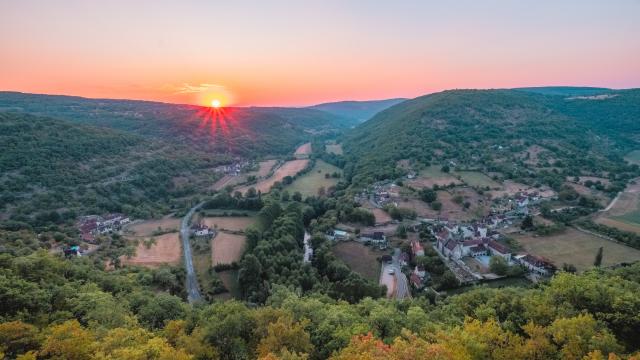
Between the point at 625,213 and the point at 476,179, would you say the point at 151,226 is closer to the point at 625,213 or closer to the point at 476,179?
the point at 476,179

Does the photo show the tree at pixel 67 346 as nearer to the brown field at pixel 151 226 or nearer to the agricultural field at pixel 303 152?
the brown field at pixel 151 226

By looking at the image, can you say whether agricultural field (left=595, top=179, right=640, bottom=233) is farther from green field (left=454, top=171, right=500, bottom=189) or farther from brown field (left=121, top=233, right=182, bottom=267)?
brown field (left=121, top=233, right=182, bottom=267)

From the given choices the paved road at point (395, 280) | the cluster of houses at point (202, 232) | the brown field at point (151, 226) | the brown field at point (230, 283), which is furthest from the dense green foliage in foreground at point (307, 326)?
the brown field at point (151, 226)

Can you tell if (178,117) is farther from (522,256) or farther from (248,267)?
(522,256)

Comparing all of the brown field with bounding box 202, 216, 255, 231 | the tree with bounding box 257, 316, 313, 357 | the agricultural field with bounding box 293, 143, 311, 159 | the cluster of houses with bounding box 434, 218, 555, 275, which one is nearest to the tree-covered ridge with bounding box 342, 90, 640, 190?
the agricultural field with bounding box 293, 143, 311, 159

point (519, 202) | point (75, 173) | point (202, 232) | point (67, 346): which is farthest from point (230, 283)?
point (519, 202)
